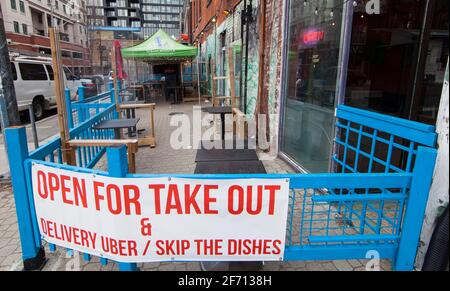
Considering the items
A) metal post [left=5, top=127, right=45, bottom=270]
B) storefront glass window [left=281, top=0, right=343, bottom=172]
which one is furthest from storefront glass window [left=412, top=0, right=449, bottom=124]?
metal post [left=5, top=127, right=45, bottom=270]

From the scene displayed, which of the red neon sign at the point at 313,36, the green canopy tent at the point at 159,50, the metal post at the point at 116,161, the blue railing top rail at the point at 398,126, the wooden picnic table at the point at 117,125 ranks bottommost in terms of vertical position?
the wooden picnic table at the point at 117,125

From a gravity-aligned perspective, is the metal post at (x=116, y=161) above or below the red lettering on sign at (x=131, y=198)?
above

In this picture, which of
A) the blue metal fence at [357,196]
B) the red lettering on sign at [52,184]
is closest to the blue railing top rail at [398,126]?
the blue metal fence at [357,196]

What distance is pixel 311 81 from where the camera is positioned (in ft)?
14.4

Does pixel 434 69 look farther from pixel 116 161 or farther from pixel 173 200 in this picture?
pixel 116 161

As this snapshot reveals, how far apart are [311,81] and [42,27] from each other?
52.0m

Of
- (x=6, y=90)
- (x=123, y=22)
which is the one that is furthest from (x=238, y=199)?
(x=123, y=22)

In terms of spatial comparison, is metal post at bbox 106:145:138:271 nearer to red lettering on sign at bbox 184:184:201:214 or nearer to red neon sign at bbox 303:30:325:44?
red lettering on sign at bbox 184:184:201:214

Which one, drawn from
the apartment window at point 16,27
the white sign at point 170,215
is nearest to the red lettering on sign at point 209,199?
the white sign at point 170,215

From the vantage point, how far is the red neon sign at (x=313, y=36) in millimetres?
4102

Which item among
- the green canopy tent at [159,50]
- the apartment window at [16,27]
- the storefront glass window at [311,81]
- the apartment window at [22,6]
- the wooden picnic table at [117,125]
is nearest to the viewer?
the storefront glass window at [311,81]

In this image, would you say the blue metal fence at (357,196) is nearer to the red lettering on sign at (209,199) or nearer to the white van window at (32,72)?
the red lettering on sign at (209,199)

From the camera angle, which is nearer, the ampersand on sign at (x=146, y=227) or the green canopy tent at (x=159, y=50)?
the ampersand on sign at (x=146, y=227)

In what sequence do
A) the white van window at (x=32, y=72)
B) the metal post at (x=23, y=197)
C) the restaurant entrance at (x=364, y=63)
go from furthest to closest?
the white van window at (x=32, y=72)
the restaurant entrance at (x=364, y=63)
the metal post at (x=23, y=197)
